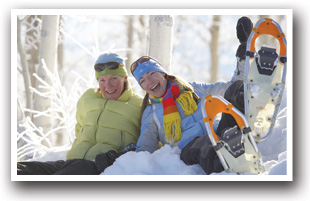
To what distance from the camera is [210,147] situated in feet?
8.63

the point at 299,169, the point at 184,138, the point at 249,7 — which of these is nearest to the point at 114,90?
the point at 184,138

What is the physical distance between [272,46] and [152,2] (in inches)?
34.3

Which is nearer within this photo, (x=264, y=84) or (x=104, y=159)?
(x=264, y=84)

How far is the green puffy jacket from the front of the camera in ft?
10.7

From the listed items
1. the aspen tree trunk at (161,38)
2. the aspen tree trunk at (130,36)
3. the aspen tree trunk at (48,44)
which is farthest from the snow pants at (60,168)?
the aspen tree trunk at (130,36)

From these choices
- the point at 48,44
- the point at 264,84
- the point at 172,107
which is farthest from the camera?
the point at 48,44

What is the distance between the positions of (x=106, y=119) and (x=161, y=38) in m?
1.25

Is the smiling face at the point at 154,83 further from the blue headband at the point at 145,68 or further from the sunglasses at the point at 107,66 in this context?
the sunglasses at the point at 107,66

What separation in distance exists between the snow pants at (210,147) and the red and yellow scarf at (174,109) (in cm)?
17

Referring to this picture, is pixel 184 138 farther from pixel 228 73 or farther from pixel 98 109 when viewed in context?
pixel 228 73

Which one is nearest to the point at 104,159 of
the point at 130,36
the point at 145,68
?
the point at 145,68

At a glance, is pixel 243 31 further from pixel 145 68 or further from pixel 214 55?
pixel 214 55

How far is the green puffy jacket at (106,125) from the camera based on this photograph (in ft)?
10.7

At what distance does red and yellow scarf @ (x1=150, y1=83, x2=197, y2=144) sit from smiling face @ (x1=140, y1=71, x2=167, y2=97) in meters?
0.05
